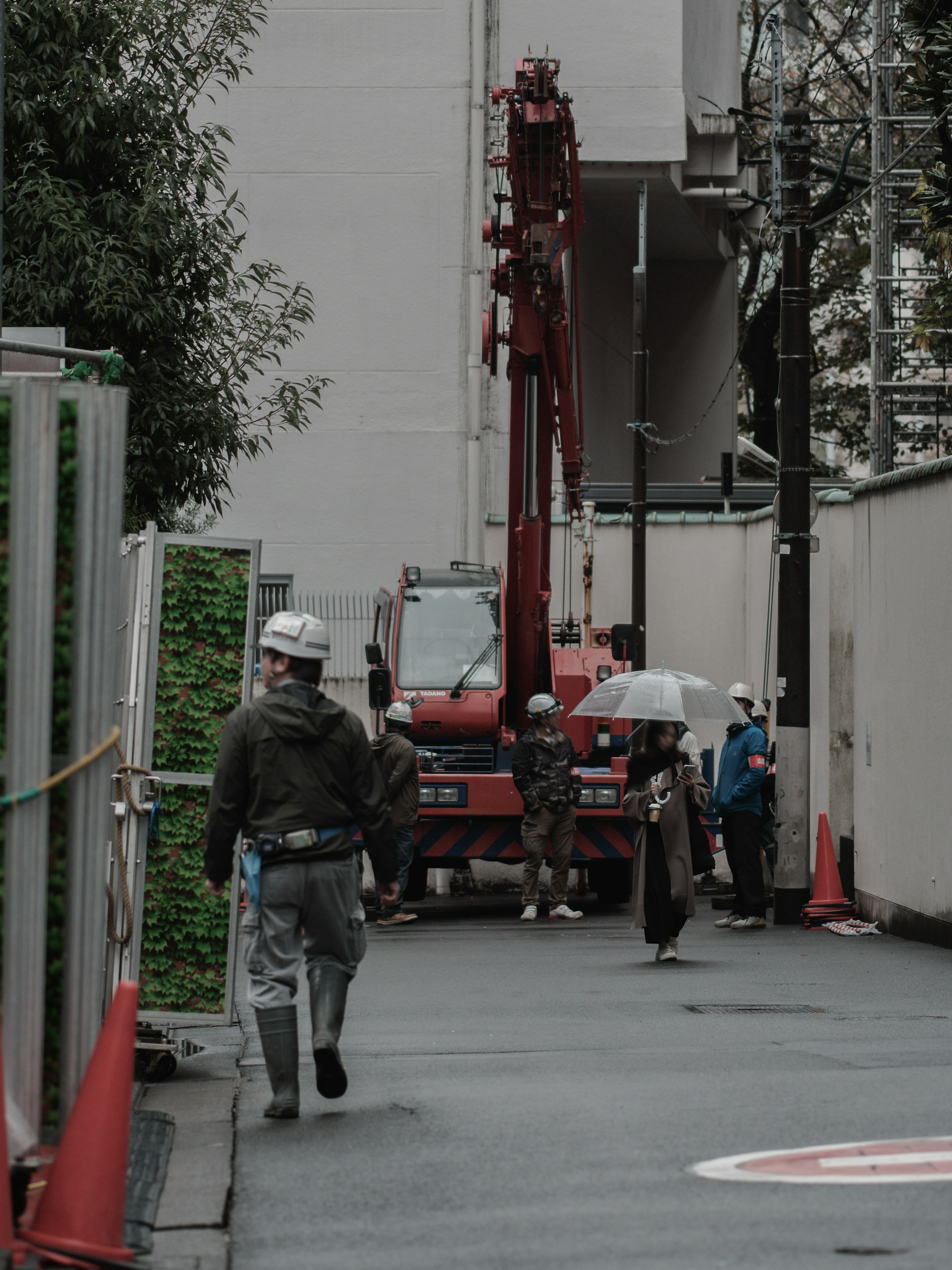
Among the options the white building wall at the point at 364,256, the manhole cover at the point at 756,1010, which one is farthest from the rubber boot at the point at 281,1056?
the white building wall at the point at 364,256

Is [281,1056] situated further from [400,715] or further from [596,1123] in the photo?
[400,715]

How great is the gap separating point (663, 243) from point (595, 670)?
15514 mm

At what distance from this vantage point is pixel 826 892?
16.3m

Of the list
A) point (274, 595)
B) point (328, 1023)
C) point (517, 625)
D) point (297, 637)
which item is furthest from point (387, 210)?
point (328, 1023)

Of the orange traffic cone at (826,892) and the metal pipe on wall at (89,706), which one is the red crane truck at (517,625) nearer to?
the orange traffic cone at (826,892)

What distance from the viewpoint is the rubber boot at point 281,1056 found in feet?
23.2

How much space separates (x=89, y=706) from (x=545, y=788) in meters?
11.7

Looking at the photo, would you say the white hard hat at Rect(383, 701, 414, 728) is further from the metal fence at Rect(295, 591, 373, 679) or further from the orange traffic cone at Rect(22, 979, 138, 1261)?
the orange traffic cone at Rect(22, 979, 138, 1261)

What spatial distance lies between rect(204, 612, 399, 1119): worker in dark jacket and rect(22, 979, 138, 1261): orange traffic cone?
193cm

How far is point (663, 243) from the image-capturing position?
32781 mm

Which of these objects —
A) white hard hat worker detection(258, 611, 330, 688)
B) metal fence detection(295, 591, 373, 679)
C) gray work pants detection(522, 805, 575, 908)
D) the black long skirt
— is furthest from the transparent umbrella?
metal fence detection(295, 591, 373, 679)

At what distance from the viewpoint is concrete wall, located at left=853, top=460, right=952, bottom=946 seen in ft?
45.4

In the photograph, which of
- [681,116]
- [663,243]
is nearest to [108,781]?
[681,116]

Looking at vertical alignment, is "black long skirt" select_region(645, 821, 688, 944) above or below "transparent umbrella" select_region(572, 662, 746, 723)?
below
